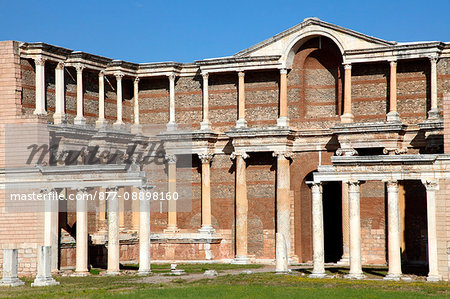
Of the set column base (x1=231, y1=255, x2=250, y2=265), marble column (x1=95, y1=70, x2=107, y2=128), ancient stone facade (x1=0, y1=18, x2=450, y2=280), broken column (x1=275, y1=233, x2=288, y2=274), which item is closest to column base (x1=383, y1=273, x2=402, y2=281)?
broken column (x1=275, y1=233, x2=288, y2=274)

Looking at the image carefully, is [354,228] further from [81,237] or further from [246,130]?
[81,237]

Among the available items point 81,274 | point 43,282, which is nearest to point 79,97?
point 81,274

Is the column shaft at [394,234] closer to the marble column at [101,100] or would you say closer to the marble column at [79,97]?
the marble column at [79,97]

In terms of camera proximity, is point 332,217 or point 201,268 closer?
point 201,268

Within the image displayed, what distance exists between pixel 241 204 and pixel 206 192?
2142 mm

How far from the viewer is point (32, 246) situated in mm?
43188

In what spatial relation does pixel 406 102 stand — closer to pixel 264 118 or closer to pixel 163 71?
pixel 264 118

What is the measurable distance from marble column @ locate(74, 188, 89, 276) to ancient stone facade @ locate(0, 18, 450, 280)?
65 millimetres

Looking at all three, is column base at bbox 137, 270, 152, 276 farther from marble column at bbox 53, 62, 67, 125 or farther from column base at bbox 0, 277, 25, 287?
marble column at bbox 53, 62, 67, 125

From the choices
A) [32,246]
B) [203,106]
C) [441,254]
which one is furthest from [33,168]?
[441,254]

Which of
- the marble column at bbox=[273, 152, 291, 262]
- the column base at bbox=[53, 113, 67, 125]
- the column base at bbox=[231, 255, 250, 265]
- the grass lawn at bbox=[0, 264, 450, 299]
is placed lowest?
the grass lawn at bbox=[0, 264, 450, 299]

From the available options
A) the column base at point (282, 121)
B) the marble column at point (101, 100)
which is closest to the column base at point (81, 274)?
the marble column at point (101, 100)

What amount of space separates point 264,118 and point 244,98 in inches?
58.6

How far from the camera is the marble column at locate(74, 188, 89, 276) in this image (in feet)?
138
